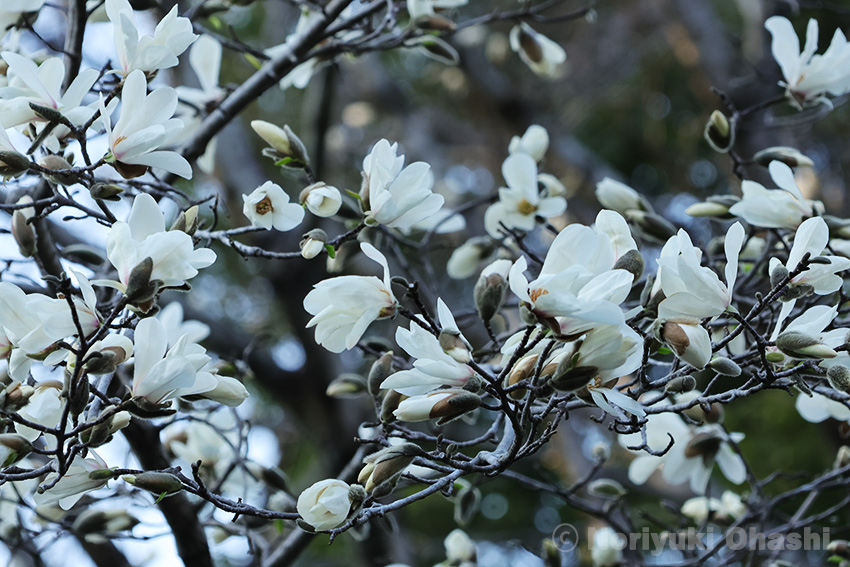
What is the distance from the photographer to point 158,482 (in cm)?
68

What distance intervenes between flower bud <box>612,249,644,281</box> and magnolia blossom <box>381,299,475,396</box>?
0.57 ft

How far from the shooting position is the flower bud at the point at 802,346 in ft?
2.22

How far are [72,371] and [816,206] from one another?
0.95m

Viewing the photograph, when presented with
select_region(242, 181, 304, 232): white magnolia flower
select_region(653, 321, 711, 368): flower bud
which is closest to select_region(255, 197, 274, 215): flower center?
select_region(242, 181, 304, 232): white magnolia flower

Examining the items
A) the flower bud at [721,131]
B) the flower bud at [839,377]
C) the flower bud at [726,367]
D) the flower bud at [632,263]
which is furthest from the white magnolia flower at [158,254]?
the flower bud at [721,131]

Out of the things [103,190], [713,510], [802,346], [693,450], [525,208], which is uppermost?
[103,190]

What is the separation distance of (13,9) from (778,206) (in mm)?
1072

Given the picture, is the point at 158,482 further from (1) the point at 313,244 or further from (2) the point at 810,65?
(2) the point at 810,65

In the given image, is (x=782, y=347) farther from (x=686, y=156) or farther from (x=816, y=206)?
(x=686, y=156)

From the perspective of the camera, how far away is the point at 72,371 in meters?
0.70

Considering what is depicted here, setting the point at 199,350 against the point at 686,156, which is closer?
the point at 199,350

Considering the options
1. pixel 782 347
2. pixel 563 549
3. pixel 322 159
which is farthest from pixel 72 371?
pixel 322 159

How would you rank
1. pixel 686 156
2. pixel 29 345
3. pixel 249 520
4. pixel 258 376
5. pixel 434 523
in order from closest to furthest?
pixel 29 345 → pixel 249 520 → pixel 258 376 → pixel 434 523 → pixel 686 156

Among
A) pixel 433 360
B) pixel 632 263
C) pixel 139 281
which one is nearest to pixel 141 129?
pixel 139 281
